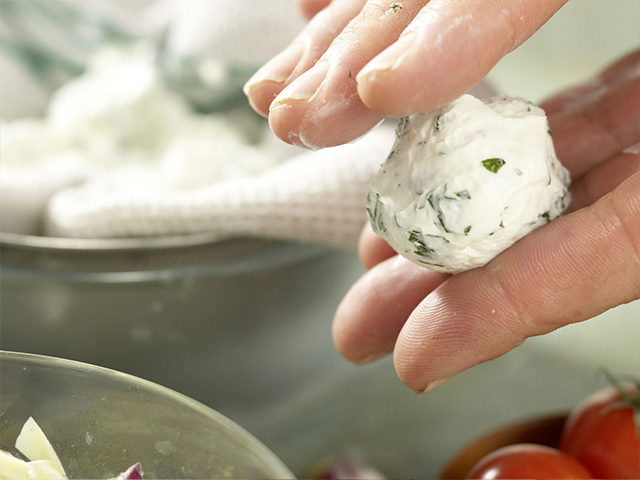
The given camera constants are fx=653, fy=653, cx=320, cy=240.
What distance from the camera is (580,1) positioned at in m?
0.85

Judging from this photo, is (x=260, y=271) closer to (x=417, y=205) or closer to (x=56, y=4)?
(x=417, y=205)

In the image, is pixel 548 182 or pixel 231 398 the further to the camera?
pixel 231 398

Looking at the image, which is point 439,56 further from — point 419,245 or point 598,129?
point 598,129

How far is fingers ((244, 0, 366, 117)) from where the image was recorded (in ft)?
0.88

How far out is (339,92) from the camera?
0.23 m

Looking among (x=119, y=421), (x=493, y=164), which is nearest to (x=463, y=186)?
(x=493, y=164)

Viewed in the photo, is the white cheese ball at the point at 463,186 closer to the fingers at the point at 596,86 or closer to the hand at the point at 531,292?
the hand at the point at 531,292

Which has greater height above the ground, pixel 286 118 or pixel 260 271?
pixel 286 118

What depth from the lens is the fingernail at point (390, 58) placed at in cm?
20

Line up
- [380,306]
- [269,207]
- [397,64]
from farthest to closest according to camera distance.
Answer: [269,207]
[380,306]
[397,64]

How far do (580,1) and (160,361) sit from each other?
28.3 inches

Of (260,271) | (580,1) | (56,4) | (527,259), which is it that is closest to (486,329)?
(527,259)

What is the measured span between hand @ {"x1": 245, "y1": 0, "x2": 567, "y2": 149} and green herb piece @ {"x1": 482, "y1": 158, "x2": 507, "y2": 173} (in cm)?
4

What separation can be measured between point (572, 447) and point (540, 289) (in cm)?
18
